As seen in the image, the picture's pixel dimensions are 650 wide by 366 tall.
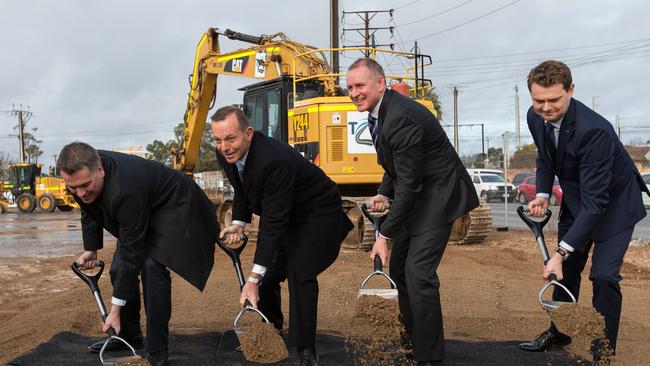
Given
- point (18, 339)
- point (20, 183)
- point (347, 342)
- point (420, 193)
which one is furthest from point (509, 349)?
point (20, 183)

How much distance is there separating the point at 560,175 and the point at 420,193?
A: 1.05 metres

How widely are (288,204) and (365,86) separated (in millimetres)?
903

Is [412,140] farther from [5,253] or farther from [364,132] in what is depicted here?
[5,253]

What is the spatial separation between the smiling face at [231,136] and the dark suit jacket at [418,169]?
877mm

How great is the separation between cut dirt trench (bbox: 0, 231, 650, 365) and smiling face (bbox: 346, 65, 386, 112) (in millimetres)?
2282

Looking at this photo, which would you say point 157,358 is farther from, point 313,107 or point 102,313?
point 313,107

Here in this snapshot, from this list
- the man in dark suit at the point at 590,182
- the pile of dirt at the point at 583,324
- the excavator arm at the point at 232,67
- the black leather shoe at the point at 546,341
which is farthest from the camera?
the excavator arm at the point at 232,67

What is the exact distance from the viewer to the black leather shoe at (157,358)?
435 centimetres

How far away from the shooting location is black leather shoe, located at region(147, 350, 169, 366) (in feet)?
14.3

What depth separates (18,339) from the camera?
5.67 m

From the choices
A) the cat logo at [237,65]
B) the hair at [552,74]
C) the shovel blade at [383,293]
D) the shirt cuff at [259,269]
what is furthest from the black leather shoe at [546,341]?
the cat logo at [237,65]

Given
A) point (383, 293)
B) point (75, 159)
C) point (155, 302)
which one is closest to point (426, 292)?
point (383, 293)

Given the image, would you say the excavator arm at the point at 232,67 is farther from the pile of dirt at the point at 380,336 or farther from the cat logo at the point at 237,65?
the pile of dirt at the point at 380,336

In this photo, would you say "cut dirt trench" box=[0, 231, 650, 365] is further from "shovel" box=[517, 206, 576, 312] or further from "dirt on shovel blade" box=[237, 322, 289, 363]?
"dirt on shovel blade" box=[237, 322, 289, 363]
